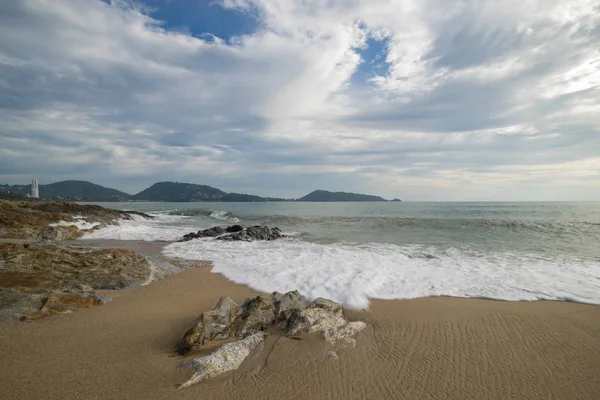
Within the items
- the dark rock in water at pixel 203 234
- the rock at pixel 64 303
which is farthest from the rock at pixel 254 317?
the dark rock in water at pixel 203 234

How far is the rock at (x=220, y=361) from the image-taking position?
3.19 meters

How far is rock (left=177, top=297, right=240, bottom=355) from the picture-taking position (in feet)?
12.2

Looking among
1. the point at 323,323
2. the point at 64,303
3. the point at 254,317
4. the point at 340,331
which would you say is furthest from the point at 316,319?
the point at 64,303

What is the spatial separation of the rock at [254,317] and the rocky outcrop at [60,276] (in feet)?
9.54

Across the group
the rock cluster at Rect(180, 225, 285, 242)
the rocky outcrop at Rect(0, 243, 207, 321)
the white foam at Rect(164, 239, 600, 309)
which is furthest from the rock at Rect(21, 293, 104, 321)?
the rock cluster at Rect(180, 225, 285, 242)

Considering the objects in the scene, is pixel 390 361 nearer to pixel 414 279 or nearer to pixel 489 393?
pixel 489 393

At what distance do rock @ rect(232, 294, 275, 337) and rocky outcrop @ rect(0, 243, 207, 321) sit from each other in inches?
115

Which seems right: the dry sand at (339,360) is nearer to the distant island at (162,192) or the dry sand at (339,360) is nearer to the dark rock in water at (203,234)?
the dark rock in water at (203,234)

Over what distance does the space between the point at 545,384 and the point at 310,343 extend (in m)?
2.70

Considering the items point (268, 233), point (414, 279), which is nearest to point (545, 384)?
point (414, 279)

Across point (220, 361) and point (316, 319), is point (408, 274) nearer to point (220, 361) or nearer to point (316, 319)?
point (316, 319)

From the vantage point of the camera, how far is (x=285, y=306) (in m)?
4.71

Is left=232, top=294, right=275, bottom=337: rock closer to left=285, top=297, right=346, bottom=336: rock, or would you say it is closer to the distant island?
left=285, top=297, right=346, bottom=336: rock

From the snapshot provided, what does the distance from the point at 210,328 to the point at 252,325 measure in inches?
24.5
